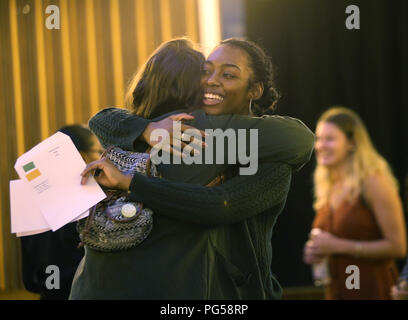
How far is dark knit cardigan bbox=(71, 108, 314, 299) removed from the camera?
1413 millimetres

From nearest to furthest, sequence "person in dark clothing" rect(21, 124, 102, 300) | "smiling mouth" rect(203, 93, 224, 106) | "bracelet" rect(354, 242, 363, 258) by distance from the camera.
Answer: "smiling mouth" rect(203, 93, 224, 106) < "person in dark clothing" rect(21, 124, 102, 300) < "bracelet" rect(354, 242, 363, 258)

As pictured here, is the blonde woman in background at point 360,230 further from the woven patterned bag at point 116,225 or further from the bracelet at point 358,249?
the woven patterned bag at point 116,225

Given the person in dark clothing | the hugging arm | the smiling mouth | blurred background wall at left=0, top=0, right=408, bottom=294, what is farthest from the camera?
blurred background wall at left=0, top=0, right=408, bottom=294

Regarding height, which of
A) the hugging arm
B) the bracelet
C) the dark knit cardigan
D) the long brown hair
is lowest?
the bracelet

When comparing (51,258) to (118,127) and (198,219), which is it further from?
(198,219)

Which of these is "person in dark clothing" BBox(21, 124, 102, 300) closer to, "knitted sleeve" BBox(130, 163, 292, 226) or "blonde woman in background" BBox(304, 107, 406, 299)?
"knitted sleeve" BBox(130, 163, 292, 226)

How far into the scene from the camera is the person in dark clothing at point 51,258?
2174 millimetres

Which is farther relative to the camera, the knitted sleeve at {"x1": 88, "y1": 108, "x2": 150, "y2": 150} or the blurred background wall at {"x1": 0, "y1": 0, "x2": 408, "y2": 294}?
the blurred background wall at {"x1": 0, "y1": 0, "x2": 408, "y2": 294}

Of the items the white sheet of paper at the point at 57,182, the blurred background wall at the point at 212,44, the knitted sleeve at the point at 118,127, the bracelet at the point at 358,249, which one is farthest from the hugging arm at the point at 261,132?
the blurred background wall at the point at 212,44

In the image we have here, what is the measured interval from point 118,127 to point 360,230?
63.6 inches

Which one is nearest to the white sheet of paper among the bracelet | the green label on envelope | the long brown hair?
the green label on envelope

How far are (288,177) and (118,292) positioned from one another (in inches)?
22.7
